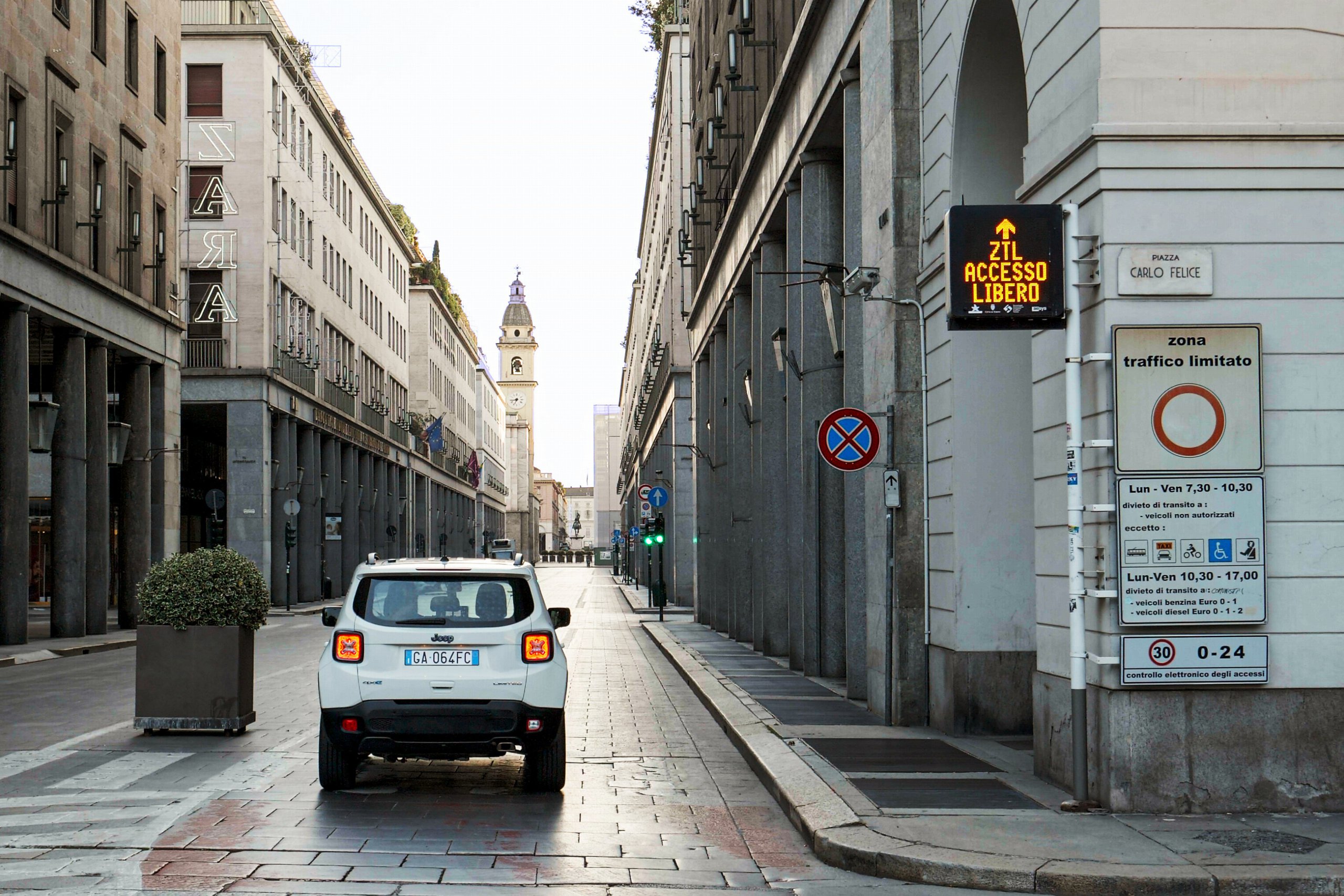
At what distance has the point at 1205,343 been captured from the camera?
9172 millimetres

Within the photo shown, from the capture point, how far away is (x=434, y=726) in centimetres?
1016

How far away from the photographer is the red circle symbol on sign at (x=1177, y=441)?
29.9 feet

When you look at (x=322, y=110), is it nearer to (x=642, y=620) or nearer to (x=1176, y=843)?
(x=642, y=620)

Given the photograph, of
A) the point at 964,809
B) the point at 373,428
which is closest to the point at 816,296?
the point at 964,809

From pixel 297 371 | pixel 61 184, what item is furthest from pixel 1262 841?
pixel 297 371

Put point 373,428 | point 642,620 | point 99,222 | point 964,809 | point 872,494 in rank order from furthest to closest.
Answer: point 373,428, point 642,620, point 99,222, point 872,494, point 964,809

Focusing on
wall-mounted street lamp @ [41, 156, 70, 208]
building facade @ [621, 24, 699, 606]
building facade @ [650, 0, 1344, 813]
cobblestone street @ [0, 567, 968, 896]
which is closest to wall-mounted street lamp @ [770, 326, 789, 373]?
building facade @ [650, 0, 1344, 813]

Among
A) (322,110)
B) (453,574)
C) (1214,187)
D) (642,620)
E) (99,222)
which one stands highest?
(322,110)

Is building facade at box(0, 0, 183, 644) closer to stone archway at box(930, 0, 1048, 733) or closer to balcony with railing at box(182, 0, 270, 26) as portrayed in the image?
balcony with railing at box(182, 0, 270, 26)

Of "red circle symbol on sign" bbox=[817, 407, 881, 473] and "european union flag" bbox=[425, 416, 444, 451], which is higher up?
"european union flag" bbox=[425, 416, 444, 451]

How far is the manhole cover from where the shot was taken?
7844 mm

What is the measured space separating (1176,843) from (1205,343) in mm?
2992

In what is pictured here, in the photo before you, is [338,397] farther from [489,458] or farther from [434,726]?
[489,458]

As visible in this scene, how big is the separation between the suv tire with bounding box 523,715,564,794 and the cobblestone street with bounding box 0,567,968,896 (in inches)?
4.9
